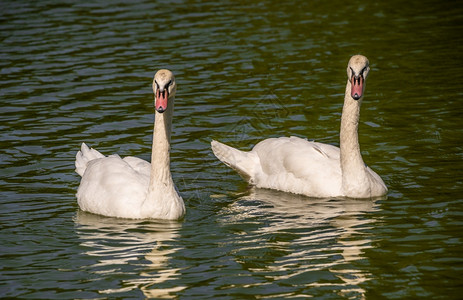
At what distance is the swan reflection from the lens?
9219 millimetres

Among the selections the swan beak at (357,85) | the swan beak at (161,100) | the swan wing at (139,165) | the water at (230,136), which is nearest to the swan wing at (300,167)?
the water at (230,136)

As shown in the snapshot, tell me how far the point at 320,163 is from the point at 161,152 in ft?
8.22

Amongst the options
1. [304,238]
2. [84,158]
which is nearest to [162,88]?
[304,238]

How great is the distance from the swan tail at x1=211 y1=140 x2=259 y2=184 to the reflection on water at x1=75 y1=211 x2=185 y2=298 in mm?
2219

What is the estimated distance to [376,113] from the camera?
15859 millimetres

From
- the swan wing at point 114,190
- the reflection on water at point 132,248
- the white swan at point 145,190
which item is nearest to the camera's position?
the reflection on water at point 132,248

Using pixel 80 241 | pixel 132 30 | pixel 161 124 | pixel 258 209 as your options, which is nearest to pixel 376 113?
pixel 258 209

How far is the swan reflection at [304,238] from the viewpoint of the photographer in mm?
9219

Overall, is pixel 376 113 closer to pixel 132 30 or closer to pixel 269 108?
pixel 269 108

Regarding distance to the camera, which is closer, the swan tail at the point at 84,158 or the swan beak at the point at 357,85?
the swan beak at the point at 357,85

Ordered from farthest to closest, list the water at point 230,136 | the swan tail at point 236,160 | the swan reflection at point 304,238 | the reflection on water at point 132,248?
1. the swan tail at point 236,160
2. the water at point 230,136
3. the swan reflection at point 304,238
4. the reflection on water at point 132,248

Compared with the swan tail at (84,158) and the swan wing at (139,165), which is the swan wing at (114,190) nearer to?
the swan wing at (139,165)

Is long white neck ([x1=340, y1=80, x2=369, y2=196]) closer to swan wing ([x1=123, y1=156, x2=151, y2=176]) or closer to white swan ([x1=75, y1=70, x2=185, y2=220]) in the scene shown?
white swan ([x1=75, y1=70, x2=185, y2=220])

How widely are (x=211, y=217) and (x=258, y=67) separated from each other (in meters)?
8.16
